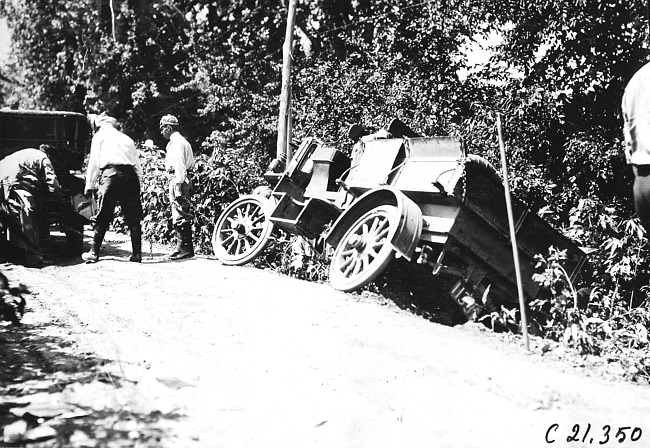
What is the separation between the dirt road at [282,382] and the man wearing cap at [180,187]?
2716 millimetres

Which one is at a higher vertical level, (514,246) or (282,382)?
(514,246)

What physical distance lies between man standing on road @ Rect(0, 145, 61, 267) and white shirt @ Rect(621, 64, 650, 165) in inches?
248

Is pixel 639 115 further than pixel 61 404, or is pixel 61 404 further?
pixel 639 115

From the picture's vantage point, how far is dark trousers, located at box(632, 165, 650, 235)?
150 inches

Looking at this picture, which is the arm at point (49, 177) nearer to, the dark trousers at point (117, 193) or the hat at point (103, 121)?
the dark trousers at point (117, 193)

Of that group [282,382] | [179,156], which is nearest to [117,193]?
[179,156]

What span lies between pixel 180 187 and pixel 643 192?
238 inches

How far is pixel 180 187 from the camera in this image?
850 cm

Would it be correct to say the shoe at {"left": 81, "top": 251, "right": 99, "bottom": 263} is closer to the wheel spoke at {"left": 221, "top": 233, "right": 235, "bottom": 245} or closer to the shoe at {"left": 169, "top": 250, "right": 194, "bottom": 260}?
the shoe at {"left": 169, "top": 250, "right": 194, "bottom": 260}

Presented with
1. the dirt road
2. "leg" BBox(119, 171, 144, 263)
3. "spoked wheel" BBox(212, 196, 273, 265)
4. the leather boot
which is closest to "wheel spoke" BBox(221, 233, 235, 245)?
"spoked wheel" BBox(212, 196, 273, 265)

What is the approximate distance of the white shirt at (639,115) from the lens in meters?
3.76

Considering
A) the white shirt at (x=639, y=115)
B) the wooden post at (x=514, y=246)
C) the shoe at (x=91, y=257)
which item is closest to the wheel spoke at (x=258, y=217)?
the shoe at (x=91, y=257)

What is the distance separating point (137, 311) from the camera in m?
5.29

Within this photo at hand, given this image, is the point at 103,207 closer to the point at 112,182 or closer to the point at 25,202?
the point at 112,182
